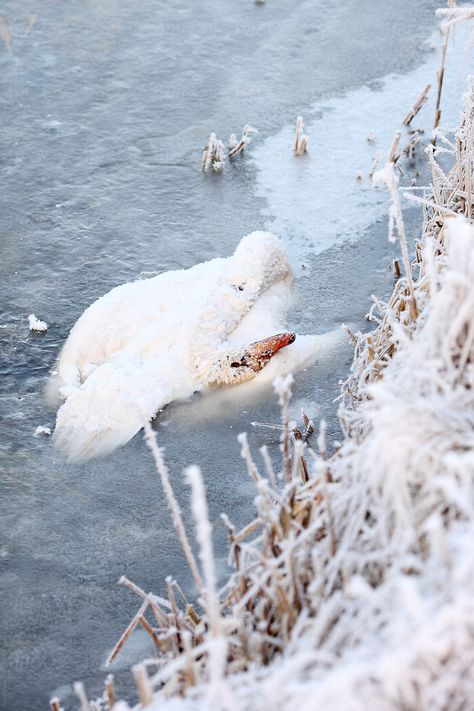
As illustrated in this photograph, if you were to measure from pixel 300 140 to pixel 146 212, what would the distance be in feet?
4.77

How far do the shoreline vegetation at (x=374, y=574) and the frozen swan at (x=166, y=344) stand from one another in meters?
1.81

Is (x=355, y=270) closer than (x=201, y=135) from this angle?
Yes

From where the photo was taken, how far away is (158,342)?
4824 mm

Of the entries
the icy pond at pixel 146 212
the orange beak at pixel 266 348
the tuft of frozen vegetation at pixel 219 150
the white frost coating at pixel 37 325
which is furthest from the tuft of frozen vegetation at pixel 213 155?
the orange beak at pixel 266 348

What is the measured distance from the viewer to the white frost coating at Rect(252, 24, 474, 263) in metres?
6.29

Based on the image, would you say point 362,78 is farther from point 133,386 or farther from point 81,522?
point 81,522

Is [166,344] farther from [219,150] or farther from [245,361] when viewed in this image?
[219,150]

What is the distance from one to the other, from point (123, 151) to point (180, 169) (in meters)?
0.55

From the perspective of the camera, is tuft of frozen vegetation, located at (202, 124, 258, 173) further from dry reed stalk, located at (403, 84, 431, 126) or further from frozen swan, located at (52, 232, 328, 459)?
frozen swan, located at (52, 232, 328, 459)

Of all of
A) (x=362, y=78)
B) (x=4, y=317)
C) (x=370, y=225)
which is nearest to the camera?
(x=4, y=317)

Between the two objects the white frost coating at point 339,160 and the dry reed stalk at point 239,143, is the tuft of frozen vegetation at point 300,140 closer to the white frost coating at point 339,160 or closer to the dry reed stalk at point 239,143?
the white frost coating at point 339,160

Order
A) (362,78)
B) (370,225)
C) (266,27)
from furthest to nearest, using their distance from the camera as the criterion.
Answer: (266,27) → (362,78) → (370,225)

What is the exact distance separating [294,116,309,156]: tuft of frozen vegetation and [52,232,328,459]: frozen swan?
6.00ft

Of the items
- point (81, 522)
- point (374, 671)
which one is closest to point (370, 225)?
point (81, 522)
